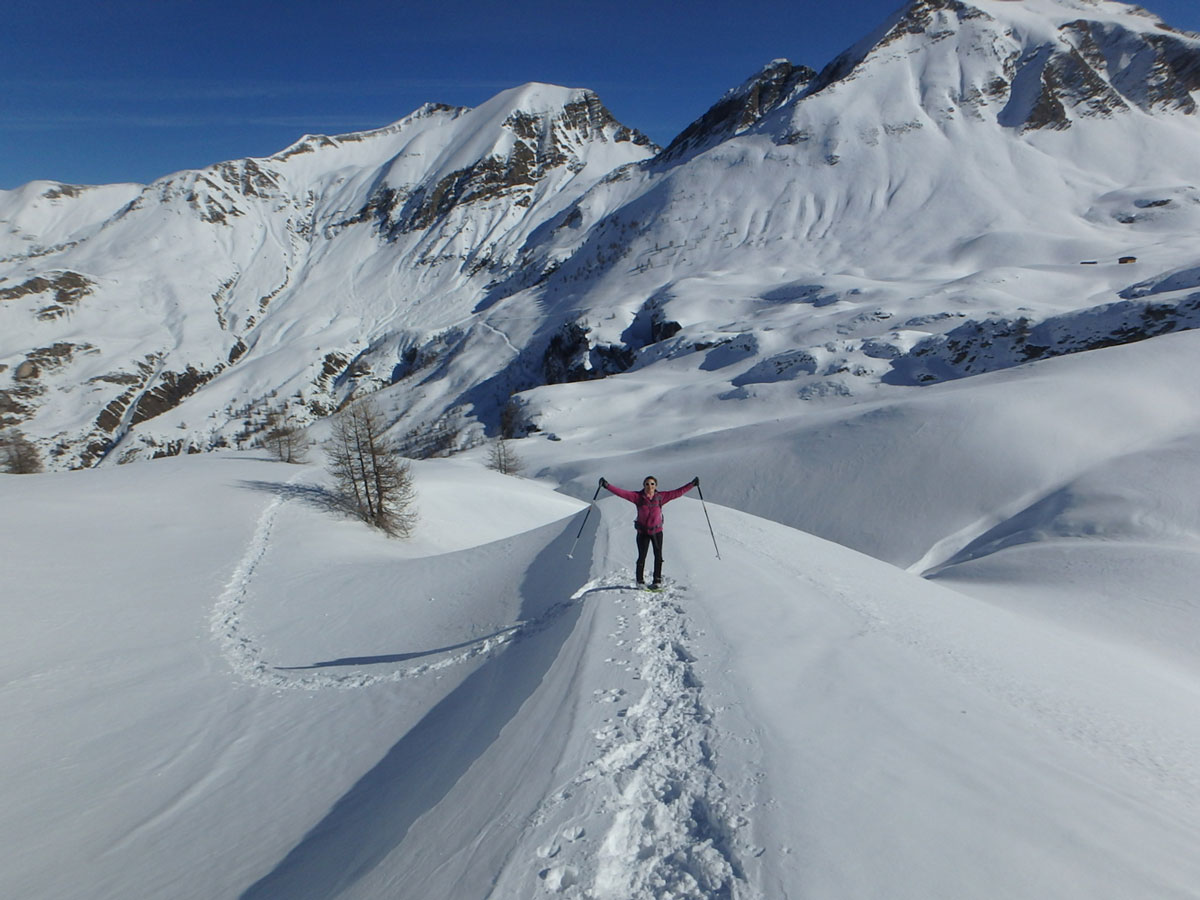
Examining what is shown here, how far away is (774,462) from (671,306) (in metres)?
65.5

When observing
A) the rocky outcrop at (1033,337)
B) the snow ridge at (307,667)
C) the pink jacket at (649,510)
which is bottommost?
the snow ridge at (307,667)

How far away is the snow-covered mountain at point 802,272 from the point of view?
214 feet

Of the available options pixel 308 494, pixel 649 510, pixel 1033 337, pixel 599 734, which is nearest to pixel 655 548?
pixel 649 510

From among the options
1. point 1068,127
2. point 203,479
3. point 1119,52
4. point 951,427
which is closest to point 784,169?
point 1068,127

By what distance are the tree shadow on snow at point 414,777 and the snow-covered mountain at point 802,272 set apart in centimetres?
4957

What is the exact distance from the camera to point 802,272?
327 feet

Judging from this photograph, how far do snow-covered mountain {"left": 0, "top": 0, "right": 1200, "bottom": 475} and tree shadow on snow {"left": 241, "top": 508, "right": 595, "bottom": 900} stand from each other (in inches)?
1952

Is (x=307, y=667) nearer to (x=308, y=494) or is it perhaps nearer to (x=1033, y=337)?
(x=308, y=494)

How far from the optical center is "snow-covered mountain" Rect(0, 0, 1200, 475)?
65.4 meters

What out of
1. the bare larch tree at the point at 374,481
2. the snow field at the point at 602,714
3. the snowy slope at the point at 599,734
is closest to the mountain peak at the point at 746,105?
the bare larch tree at the point at 374,481

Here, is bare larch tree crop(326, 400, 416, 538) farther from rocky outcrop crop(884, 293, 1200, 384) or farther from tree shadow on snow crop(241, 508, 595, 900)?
rocky outcrop crop(884, 293, 1200, 384)

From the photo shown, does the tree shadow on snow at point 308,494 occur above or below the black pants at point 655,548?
below

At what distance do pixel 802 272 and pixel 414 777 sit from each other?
106m

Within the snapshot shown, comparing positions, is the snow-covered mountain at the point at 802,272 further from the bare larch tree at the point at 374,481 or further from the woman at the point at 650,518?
the woman at the point at 650,518
